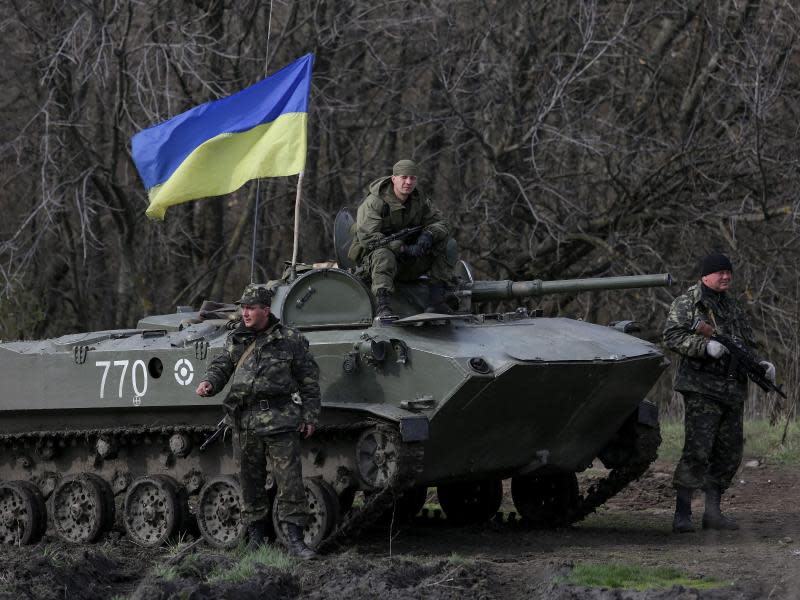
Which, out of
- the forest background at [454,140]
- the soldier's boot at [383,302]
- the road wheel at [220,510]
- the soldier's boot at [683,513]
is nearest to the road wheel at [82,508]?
the road wheel at [220,510]

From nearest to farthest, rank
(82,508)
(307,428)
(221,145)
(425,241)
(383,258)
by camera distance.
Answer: (307,428)
(383,258)
(425,241)
(82,508)
(221,145)

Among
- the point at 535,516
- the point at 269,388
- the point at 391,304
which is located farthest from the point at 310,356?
the point at 535,516

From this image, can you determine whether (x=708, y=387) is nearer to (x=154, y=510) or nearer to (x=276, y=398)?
(x=276, y=398)

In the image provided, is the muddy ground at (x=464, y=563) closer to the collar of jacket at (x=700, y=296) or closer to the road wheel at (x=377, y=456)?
the road wheel at (x=377, y=456)

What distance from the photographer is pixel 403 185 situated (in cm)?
1071

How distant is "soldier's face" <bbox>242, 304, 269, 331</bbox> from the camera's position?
962 cm

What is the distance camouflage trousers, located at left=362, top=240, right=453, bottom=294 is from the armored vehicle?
0.45ft

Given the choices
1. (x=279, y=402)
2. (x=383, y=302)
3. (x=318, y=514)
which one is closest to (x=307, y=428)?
(x=279, y=402)

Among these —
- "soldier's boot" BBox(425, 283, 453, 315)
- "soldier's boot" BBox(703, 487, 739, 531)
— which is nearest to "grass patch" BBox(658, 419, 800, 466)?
"soldier's boot" BBox(703, 487, 739, 531)

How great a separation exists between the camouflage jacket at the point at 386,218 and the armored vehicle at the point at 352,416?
381 millimetres

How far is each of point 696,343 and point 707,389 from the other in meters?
0.38

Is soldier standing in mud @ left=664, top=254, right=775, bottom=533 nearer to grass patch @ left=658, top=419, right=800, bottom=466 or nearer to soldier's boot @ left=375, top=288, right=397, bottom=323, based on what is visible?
soldier's boot @ left=375, top=288, right=397, bottom=323

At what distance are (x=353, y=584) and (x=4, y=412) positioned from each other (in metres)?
4.87

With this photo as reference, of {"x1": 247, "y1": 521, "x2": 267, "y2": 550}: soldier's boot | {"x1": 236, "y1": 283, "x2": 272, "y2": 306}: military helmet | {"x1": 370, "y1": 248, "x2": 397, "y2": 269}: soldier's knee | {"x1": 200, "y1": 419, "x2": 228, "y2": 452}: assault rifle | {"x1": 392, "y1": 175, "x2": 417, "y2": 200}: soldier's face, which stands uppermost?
{"x1": 392, "y1": 175, "x2": 417, "y2": 200}: soldier's face
